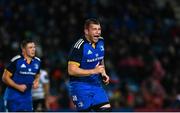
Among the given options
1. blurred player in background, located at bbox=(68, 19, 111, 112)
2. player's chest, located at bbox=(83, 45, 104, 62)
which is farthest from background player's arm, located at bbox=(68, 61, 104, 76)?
player's chest, located at bbox=(83, 45, 104, 62)

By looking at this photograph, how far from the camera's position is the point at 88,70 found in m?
8.52

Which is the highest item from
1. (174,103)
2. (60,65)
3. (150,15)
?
(150,15)

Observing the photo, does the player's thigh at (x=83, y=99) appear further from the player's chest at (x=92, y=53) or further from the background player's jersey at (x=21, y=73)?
the background player's jersey at (x=21, y=73)

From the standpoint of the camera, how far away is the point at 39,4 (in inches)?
783

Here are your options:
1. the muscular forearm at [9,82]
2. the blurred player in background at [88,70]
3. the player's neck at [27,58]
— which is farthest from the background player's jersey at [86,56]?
the player's neck at [27,58]

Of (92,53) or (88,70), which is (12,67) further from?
(88,70)

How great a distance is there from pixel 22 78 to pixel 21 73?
0.09m

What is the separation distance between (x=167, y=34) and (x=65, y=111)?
270 inches

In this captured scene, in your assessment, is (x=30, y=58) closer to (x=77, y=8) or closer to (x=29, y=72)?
(x=29, y=72)

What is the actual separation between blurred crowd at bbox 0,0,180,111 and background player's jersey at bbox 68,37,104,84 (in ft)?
21.7

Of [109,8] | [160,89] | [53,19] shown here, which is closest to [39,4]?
[53,19]

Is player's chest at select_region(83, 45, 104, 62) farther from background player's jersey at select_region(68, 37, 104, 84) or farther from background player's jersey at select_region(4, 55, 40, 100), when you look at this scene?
background player's jersey at select_region(4, 55, 40, 100)

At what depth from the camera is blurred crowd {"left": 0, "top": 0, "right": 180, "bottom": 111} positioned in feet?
54.8

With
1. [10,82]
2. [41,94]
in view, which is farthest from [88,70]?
[41,94]
